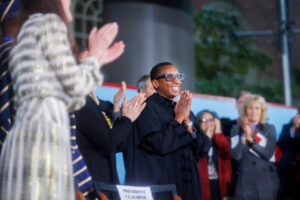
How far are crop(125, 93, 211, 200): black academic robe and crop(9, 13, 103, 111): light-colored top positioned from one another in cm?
163

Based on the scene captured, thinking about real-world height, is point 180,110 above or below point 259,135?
above

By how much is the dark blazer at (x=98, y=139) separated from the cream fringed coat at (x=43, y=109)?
774 millimetres

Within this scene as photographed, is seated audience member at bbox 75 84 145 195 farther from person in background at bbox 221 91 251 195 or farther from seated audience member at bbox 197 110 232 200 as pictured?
person in background at bbox 221 91 251 195

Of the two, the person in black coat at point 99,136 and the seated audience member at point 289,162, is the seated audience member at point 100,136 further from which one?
the seated audience member at point 289,162

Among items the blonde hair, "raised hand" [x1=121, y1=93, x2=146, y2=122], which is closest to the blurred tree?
the blonde hair

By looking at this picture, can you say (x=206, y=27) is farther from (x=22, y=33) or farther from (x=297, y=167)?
(x=22, y=33)

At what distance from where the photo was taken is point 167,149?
171 inches

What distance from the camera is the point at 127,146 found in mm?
4543

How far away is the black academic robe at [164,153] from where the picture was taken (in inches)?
173

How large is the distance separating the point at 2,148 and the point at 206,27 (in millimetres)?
17468

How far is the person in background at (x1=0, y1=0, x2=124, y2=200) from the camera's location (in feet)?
8.85

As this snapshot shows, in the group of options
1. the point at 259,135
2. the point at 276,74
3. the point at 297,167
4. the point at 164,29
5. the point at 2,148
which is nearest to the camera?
the point at 2,148

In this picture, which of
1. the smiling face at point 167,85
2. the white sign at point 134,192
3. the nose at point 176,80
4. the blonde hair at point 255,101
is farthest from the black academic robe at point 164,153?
the blonde hair at point 255,101

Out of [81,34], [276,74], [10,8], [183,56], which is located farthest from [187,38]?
[276,74]
